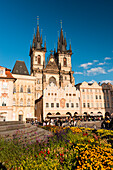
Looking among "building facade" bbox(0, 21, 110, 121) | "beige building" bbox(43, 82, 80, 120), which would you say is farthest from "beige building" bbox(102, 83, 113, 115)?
"beige building" bbox(43, 82, 80, 120)

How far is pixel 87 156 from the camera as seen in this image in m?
6.44

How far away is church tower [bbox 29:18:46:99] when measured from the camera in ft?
210

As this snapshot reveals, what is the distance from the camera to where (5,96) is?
36219 millimetres

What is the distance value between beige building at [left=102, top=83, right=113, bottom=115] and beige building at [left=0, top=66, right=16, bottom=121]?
35.9 metres

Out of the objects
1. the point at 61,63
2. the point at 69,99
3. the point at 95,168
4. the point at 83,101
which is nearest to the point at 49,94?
the point at 69,99

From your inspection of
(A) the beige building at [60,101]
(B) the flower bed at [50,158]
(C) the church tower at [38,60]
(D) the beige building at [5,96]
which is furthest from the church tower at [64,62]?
(B) the flower bed at [50,158]

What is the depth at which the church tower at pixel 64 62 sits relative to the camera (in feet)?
227

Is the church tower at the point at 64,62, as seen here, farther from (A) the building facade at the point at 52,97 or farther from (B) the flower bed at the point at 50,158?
(B) the flower bed at the point at 50,158

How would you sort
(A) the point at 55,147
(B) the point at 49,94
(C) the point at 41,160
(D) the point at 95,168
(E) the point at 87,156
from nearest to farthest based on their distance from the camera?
(D) the point at 95,168 < (E) the point at 87,156 < (C) the point at 41,160 < (A) the point at 55,147 < (B) the point at 49,94

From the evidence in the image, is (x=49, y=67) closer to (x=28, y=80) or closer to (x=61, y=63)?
(x=61, y=63)

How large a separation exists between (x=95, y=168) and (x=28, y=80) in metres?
49.9

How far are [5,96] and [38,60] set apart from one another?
3657 centimetres

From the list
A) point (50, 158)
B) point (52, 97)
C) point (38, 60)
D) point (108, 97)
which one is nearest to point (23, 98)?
point (52, 97)

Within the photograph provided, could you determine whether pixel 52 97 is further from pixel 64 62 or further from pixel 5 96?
pixel 64 62
